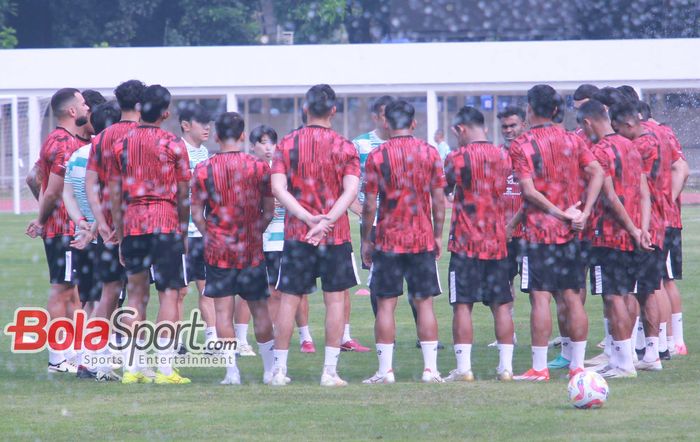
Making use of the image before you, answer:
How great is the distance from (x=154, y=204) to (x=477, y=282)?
A: 7.83ft

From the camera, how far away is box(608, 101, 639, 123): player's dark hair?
937cm

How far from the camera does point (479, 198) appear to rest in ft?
29.6

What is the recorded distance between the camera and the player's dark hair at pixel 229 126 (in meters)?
8.95

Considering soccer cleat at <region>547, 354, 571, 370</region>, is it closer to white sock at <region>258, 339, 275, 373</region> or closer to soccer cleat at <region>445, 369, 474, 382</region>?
soccer cleat at <region>445, 369, 474, 382</region>

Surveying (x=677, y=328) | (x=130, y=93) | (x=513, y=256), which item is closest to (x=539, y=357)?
(x=513, y=256)

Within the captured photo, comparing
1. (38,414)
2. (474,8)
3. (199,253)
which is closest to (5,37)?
(474,8)

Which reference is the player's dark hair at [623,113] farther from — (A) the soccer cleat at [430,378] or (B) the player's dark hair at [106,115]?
(B) the player's dark hair at [106,115]

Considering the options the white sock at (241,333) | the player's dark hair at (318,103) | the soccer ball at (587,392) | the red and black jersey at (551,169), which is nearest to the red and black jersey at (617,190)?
the red and black jersey at (551,169)

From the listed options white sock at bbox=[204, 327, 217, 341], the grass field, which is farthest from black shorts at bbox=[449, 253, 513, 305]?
white sock at bbox=[204, 327, 217, 341]

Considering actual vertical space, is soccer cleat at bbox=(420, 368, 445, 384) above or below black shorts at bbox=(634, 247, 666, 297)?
below

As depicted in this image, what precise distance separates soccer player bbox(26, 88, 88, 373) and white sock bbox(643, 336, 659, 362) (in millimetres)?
4390

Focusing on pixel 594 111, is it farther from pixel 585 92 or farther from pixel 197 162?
pixel 197 162

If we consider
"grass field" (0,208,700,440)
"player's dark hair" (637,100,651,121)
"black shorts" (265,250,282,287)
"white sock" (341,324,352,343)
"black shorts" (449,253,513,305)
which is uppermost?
"player's dark hair" (637,100,651,121)

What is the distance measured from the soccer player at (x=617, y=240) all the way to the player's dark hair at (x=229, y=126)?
2623mm
